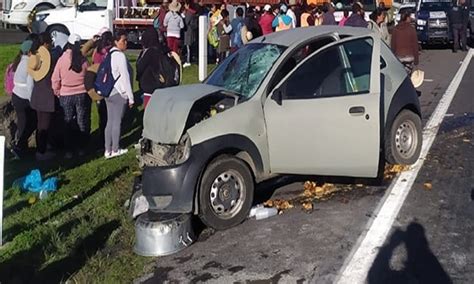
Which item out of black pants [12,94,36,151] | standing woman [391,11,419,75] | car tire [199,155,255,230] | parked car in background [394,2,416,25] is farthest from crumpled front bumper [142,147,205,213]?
parked car in background [394,2,416,25]

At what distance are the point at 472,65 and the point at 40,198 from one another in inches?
593

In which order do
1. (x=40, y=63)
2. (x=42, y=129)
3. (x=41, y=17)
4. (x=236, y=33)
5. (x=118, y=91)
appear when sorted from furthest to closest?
(x=41, y=17) → (x=236, y=33) → (x=42, y=129) → (x=40, y=63) → (x=118, y=91)

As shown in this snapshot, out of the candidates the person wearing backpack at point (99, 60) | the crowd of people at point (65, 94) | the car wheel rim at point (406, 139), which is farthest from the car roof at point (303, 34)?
the person wearing backpack at point (99, 60)

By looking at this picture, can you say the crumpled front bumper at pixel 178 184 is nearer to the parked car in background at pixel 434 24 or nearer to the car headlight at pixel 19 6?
the parked car in background at pixel 434 24

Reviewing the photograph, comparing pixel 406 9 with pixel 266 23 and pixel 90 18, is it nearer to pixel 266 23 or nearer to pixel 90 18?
pixel 266 23

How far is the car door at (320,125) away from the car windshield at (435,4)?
19643mm

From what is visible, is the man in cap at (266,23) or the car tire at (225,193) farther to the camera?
the man in cap at (266,23)

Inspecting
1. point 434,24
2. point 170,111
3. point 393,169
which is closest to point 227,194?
point 170,111

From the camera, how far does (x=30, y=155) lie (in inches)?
476

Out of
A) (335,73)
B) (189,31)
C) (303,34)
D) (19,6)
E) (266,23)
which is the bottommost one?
(19,6)

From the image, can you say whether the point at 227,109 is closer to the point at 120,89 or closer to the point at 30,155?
the point at 120,89

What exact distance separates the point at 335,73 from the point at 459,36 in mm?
18320

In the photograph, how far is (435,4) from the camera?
2652cm

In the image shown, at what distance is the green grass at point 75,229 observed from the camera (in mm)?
6559
